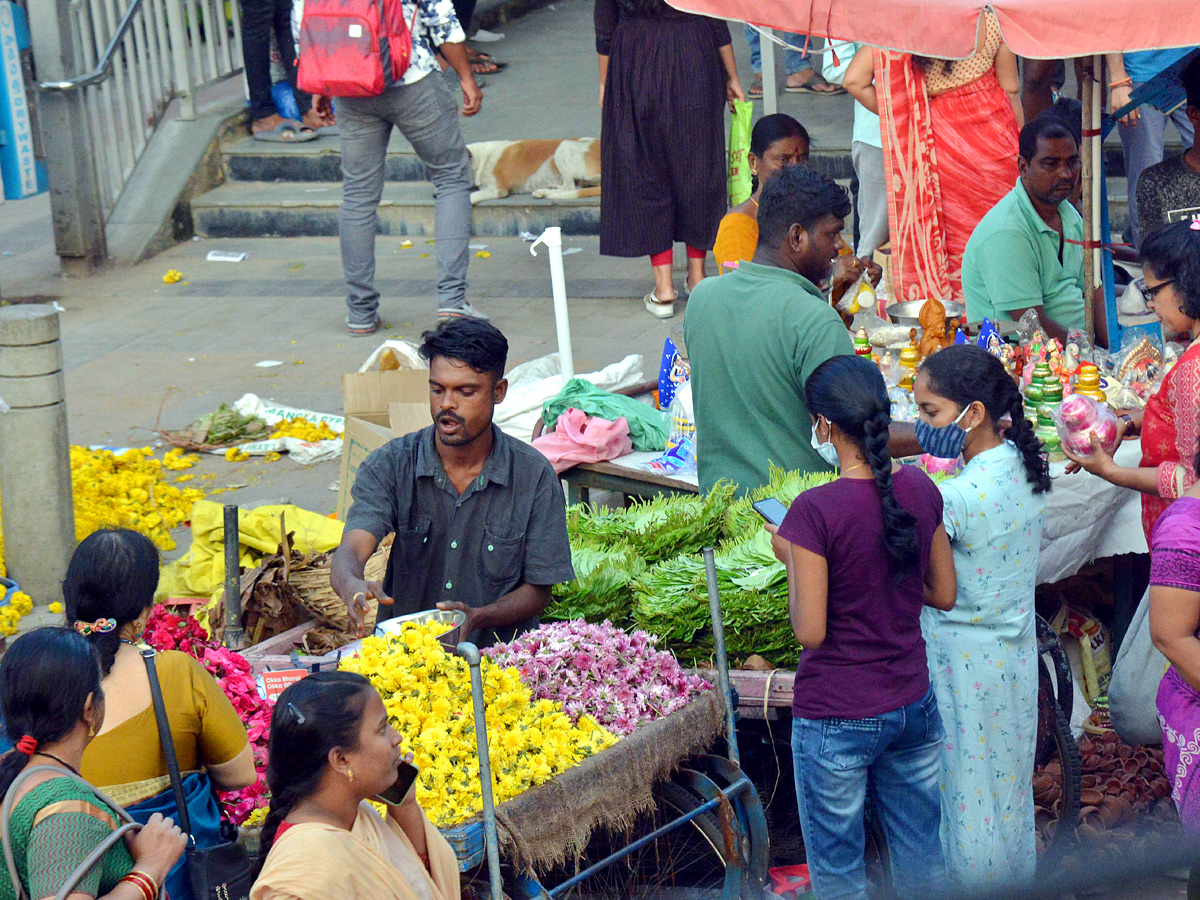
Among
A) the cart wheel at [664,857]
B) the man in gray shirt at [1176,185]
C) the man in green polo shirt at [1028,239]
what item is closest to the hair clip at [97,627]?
the cart wheel at [664,857]

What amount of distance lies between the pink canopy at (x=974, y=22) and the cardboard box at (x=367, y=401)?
1.75 meters

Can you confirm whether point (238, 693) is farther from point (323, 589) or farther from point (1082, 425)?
point (1082, 425)

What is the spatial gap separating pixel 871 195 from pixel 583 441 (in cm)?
339

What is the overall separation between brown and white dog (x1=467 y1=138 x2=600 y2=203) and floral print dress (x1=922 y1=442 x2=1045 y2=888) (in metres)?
7.03

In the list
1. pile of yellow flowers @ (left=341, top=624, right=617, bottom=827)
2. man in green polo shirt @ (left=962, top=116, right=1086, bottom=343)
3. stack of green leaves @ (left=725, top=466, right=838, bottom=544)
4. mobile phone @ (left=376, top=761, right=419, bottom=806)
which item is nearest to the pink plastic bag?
stack of green leaves @ (left=725, top=466, right=838, bottom=544)

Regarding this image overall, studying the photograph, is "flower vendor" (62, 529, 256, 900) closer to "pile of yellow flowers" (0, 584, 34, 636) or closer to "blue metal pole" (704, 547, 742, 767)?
"blue metal pole" (704, 547, 742, 767)

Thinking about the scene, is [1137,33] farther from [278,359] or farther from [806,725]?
[278,359]

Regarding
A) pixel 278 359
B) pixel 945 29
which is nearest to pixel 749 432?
pixel 945 29

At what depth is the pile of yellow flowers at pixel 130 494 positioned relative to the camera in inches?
243

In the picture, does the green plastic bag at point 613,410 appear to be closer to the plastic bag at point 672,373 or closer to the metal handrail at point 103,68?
the plastic bag at point 672,373

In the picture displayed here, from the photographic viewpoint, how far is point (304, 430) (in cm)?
716

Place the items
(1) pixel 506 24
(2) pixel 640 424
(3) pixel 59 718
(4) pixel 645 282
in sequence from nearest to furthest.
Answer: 1. (3) pixel 59 718
2. (2) pixel 640 424
3. (4) pixel 645 282
4. (1) pixel 506 24

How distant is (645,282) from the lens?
9.16 m

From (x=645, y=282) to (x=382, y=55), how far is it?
2411mm
